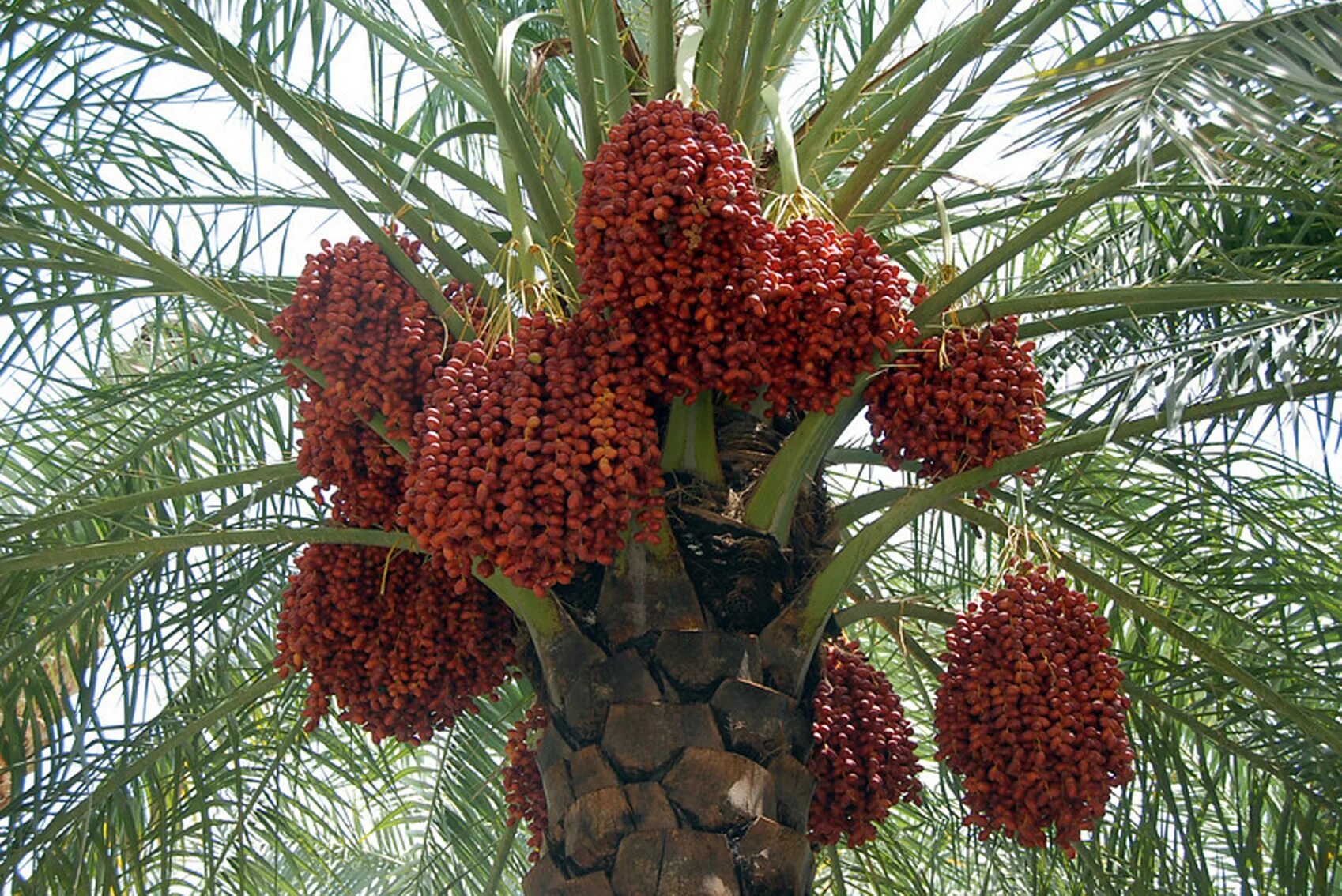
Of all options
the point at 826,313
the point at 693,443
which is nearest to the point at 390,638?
the point at 693,443

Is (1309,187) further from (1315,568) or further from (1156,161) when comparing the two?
(1315,568)

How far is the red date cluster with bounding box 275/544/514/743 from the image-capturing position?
3373 millimetres

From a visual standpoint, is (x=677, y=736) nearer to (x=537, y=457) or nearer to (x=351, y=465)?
(x=537, y=457)

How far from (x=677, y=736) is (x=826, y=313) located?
0.87m

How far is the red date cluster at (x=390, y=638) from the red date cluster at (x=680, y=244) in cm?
76

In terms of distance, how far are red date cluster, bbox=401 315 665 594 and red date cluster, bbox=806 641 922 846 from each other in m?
0.74

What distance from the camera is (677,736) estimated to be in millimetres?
3066

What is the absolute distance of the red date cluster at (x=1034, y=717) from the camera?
3.14 meters

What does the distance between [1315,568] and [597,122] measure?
2.76 metres

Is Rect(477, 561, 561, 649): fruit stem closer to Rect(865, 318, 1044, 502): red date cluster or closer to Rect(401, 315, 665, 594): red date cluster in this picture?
Rect(401, 315, 665, 594): red date cluster

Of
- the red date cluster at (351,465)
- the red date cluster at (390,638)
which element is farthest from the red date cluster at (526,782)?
the red date cluster at (351,465)

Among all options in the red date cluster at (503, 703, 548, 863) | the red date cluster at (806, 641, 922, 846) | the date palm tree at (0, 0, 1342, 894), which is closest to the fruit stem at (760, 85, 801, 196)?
the date palm tree at (0, 0, 1342, 894)

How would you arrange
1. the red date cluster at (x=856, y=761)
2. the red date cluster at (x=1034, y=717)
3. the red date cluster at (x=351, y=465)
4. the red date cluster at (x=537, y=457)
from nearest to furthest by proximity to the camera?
the red date cluster at (x=537, y=457), the red date cluster at (x=1034, y=717), the red date cluster at (x=351, y=465), the red date cluster at (x=856, y=761)

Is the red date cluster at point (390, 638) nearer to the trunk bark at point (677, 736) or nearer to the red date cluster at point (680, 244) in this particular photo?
the trunk bark at point (677, 736)
